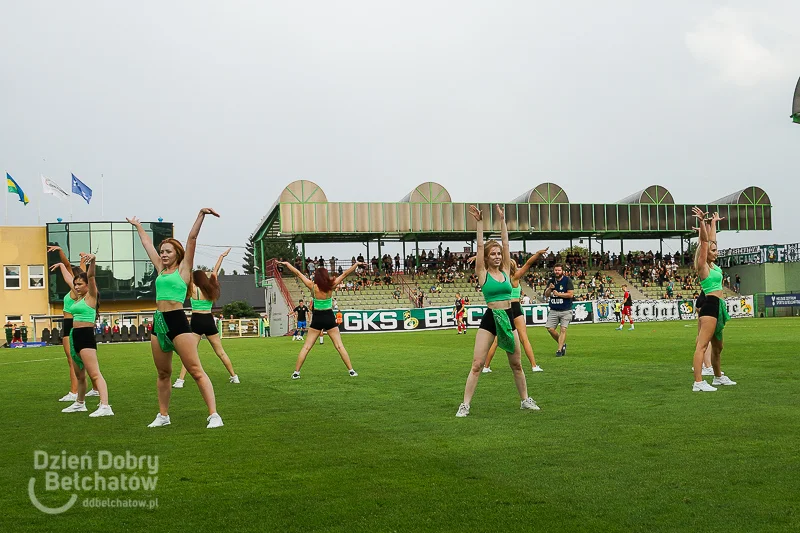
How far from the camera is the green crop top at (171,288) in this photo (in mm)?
8883

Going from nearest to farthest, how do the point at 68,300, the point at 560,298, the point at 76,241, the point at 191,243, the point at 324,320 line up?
the point at 191,243
the point at 68,300
the point at 324,320
the point at 560,298
the point at 76,241

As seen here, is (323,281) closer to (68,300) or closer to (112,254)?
(68,300)

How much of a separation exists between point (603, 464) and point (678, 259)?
60970 millimetres

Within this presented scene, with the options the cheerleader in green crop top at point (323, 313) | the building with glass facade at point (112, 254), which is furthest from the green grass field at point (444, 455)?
the building with glass facade at point (112, 254)

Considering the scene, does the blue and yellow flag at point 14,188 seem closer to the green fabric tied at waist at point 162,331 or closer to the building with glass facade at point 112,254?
the building with glass facade at point 112,254

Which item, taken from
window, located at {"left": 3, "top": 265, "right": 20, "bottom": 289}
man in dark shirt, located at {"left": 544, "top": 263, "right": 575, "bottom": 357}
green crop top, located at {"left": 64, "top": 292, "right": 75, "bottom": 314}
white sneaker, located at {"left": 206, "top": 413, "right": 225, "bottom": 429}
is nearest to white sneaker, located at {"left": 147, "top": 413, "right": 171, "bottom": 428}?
white sneaker, located at {"left": 206, "top": 413, "right": 225, "bottom": 429}

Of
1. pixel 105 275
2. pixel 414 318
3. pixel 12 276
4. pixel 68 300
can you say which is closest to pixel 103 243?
pixel 105 275

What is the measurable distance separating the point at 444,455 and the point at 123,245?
5426 centimetres

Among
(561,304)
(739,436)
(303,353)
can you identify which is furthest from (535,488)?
(561,304)

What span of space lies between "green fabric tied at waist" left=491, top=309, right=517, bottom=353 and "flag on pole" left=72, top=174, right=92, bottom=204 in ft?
148

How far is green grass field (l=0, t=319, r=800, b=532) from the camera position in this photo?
511 centimetres

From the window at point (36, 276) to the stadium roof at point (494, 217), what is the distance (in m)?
15.7

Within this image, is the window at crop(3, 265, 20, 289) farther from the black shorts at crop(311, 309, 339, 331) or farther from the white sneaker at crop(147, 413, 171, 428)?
the white sneaker at crop(147, 413, 171, 428)

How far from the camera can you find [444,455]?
7.03 m
